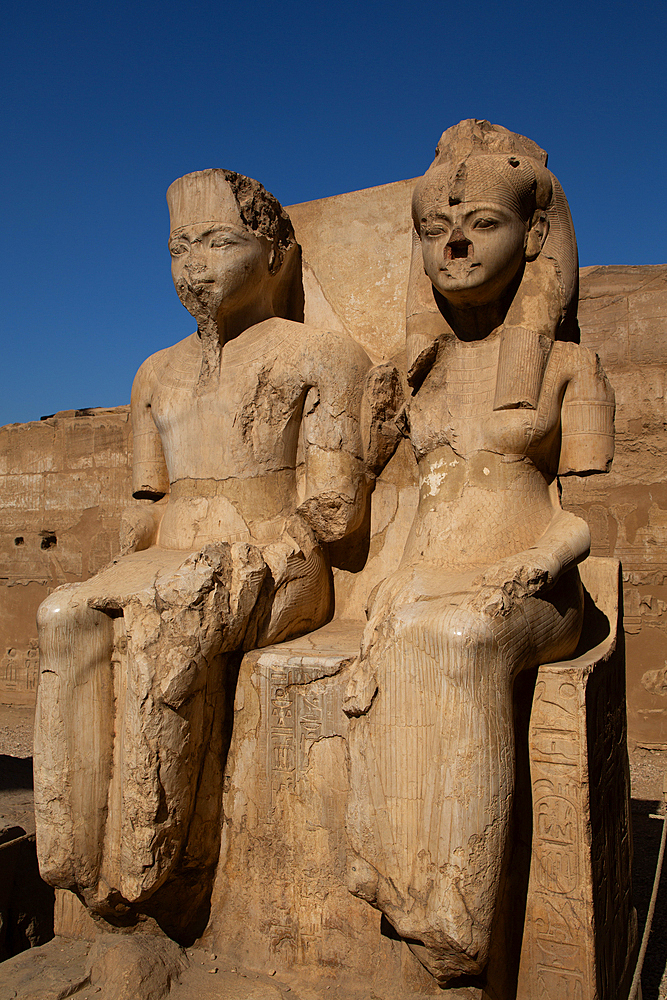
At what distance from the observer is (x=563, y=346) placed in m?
2.50

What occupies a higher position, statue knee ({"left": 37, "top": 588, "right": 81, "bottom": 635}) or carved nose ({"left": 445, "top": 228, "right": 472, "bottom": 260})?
carved nose ({"left": 445, "top": 228, "right": 472, "bottom": 260})

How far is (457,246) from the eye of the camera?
2471 mm

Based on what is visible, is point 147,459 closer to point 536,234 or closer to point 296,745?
point 296,745

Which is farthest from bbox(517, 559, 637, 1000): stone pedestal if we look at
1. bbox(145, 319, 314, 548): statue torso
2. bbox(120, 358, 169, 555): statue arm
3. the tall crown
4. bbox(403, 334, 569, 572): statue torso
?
the tall crown

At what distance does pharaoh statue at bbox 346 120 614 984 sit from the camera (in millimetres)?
1978

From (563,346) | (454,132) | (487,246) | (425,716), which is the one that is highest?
(454,132)

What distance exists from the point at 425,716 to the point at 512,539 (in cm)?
62

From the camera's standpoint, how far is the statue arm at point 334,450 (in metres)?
2.71

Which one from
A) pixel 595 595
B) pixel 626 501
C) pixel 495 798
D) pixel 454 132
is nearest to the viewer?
pixel 495 798

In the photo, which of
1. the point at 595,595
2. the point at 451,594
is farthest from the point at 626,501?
the point at 451,594

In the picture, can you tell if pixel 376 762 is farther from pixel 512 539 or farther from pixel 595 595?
pixel 595 595

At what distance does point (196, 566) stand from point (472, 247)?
4.08 feet

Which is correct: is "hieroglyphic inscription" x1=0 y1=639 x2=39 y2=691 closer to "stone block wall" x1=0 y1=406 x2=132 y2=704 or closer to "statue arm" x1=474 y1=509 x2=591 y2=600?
"stone block wall" x1=0 y1=406 x2=132 y2=704

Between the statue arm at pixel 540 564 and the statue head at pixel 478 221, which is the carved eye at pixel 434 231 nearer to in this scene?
the statue head at pixel 478 221
